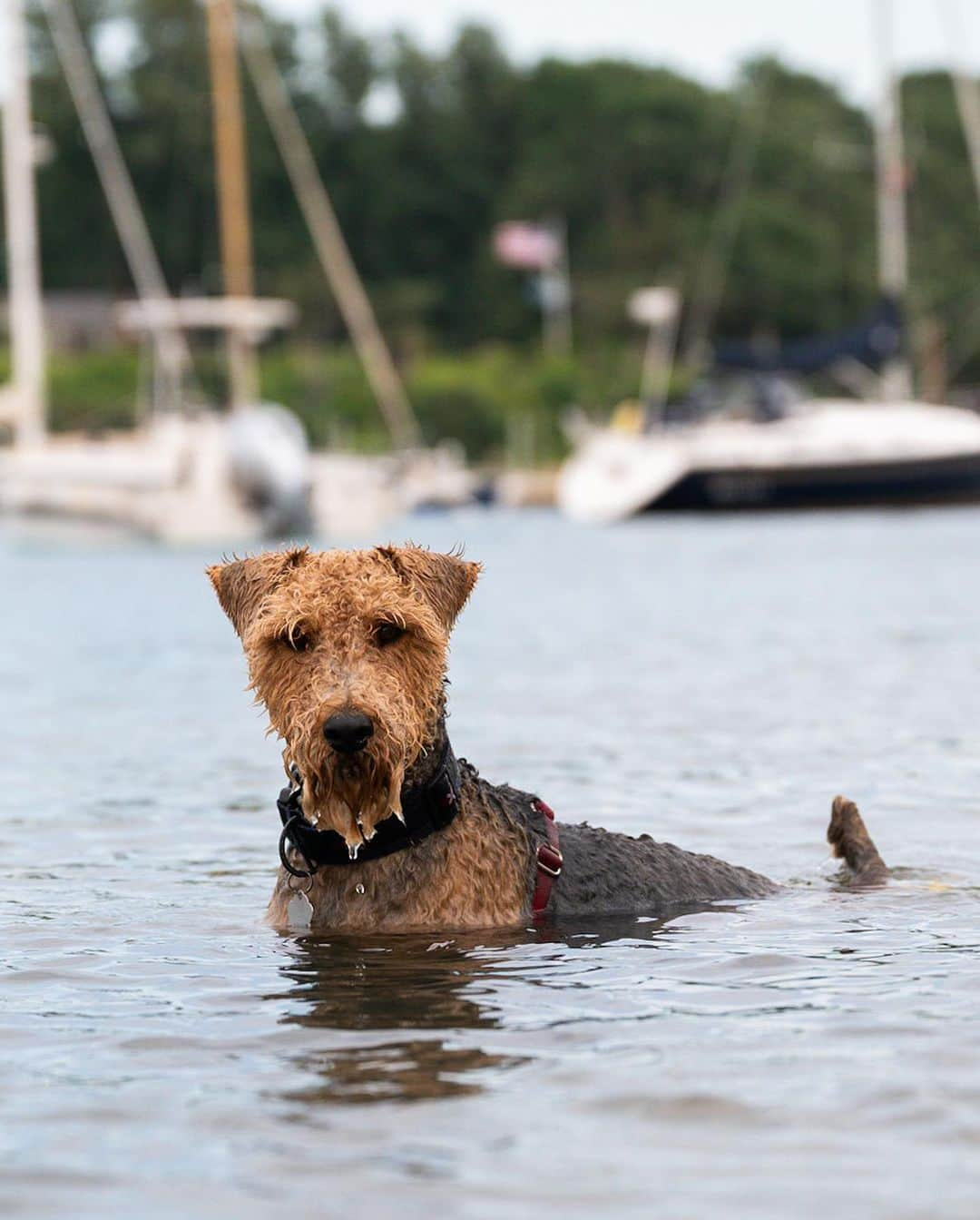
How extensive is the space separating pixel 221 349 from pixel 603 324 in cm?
1437

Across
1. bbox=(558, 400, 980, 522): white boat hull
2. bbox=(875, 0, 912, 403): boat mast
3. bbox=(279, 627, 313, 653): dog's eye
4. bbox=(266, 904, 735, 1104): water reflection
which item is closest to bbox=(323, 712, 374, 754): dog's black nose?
bbox=(279, 627, 313, 653): dog's eye

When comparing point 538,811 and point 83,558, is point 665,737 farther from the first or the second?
point 83,558

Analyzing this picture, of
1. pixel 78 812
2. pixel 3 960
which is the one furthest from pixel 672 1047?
pixel 78 812

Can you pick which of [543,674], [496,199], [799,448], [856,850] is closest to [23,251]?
[799,448]

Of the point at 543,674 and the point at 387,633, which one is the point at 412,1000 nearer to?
the point at 387,633

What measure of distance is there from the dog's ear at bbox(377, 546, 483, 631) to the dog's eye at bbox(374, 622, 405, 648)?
0.23 m

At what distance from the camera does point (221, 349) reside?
3115 inches

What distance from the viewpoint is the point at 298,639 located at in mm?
6395

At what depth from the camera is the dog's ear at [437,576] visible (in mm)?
6727

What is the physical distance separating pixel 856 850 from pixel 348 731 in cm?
297

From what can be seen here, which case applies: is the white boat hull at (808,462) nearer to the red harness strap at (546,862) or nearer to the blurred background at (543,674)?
the blurred background at (543,674)

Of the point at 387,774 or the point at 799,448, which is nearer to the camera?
the point at 387,774

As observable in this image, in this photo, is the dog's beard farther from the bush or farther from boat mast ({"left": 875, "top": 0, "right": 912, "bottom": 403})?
the bush

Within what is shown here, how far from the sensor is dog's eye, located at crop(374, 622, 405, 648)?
644 centimetres
